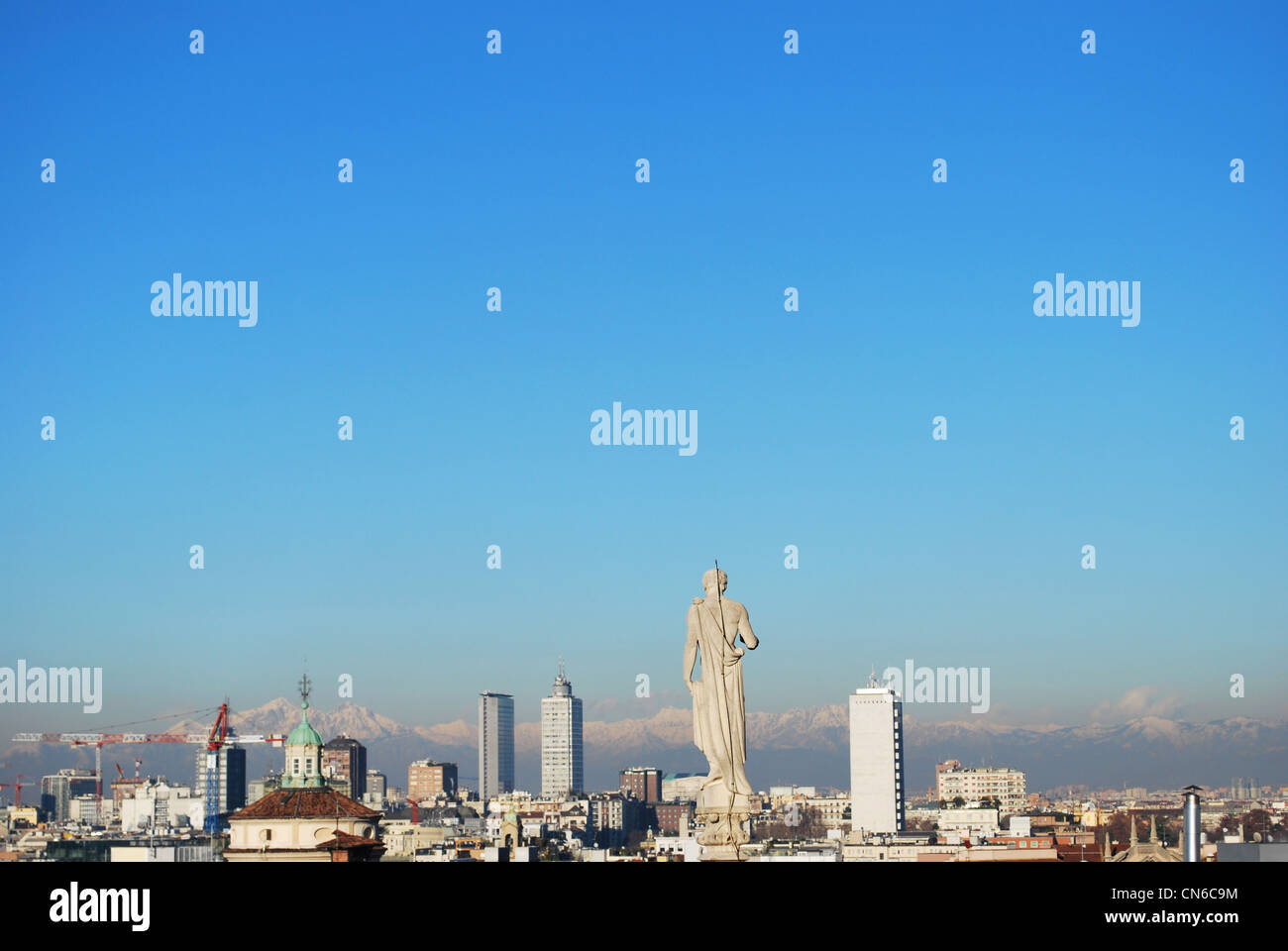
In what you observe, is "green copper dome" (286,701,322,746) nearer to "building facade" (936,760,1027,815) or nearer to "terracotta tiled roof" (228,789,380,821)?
"terracotta tiled roof" (228,789,380,821)

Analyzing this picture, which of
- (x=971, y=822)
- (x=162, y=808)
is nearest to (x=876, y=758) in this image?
(x=971, y=822)

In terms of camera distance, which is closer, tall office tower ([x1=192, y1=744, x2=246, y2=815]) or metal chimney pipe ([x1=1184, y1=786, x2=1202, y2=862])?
metal chimney pipe ([x1=1184, y1=786, x2=1202, y2=862])

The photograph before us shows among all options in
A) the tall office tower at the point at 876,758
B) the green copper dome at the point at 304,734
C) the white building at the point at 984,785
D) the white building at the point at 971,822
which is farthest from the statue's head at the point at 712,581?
the white building at the point at 984,785

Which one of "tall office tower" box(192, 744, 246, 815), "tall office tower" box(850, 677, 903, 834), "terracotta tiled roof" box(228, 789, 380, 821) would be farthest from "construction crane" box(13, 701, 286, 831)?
"terracotta tiled roof" box(228, 789, 380, 821)

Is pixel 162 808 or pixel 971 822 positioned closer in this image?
pixel 971 822

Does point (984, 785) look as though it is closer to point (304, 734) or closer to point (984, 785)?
point (984, 785)

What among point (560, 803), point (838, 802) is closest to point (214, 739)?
point (560, 803)

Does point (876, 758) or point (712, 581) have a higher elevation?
point (712, 581)
